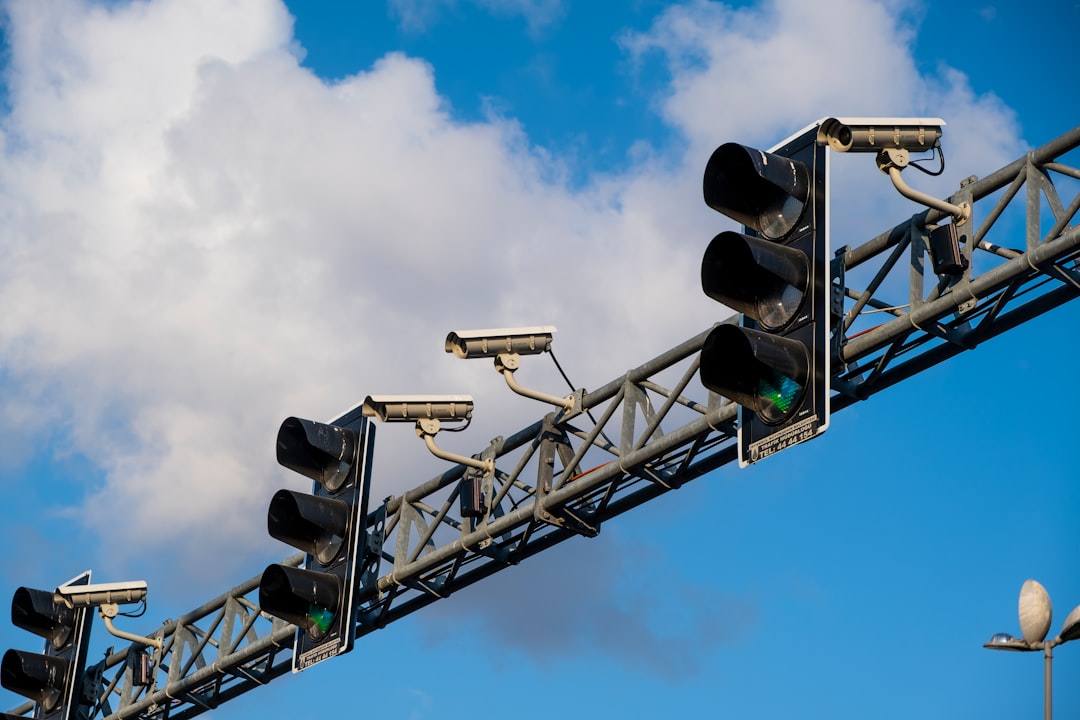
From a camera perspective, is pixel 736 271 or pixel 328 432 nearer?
pixel 736 271

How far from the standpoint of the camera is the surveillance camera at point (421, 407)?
1528 cm

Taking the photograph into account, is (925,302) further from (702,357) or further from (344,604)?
(344,604)

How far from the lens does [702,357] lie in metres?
11.1

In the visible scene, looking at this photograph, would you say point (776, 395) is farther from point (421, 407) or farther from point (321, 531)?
point (321, 531)

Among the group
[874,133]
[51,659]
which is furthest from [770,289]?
[51,659]

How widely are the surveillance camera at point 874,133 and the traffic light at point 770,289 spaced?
14 cm

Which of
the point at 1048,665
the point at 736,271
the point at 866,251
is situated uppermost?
the point at 866,251

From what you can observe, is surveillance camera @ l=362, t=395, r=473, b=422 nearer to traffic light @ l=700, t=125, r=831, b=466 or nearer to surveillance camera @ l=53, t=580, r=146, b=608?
traffic light @ l=700, t=125, r=831, b=466

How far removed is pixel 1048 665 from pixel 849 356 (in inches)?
137

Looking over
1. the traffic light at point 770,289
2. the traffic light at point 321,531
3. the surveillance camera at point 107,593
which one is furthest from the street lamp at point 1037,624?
the surveillance camera at point 107,593

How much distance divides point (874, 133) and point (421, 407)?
5.50m

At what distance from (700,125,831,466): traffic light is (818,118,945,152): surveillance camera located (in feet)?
0.47

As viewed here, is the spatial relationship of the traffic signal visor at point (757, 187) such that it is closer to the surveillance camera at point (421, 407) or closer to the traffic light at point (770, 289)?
the traffic light at point (770, 289)

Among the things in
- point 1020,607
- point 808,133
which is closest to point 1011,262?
point 808,133
